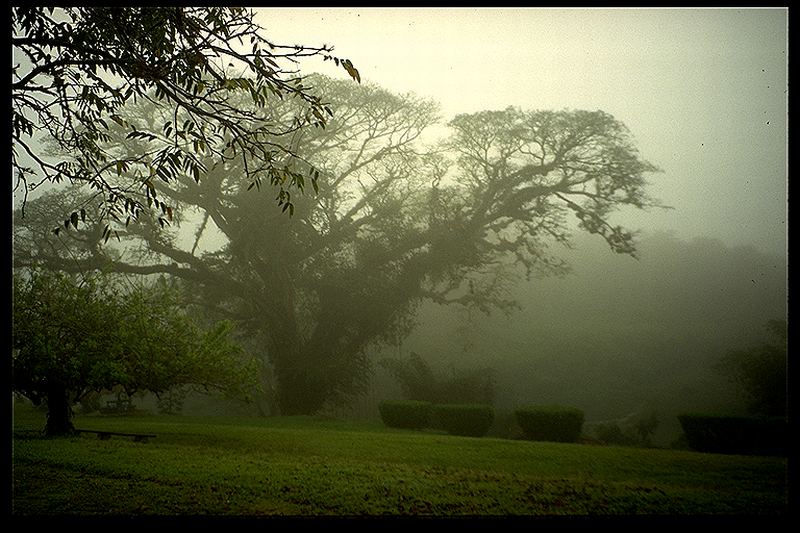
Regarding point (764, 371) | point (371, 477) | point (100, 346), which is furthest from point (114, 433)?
point (764, 371)

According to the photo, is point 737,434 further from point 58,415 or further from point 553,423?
point 58,415

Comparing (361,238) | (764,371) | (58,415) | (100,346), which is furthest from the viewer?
(361,238)

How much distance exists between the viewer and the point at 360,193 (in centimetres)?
1240

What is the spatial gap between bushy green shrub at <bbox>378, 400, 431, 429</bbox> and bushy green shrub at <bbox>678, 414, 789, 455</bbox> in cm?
426

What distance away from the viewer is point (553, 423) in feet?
30.5

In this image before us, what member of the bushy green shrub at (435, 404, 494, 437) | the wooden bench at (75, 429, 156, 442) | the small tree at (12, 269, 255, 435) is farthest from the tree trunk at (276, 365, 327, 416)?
the small tree at (12, 269, 255, 435)

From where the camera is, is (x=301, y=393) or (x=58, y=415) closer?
(x=58, y=415)

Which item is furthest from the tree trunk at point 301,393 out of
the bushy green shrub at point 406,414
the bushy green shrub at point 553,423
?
the bushy green shrub at point 553,423

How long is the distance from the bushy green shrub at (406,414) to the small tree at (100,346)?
10.3ft

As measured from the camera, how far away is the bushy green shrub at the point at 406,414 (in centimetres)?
997

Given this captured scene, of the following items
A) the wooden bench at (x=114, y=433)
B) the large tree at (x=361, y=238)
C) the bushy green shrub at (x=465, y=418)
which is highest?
the large tree at (x=361, y=238)

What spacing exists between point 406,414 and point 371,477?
4.04m

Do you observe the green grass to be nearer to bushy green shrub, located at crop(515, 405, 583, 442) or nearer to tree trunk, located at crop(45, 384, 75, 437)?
tree trunk, located at crop(45, 384, 75, 437)

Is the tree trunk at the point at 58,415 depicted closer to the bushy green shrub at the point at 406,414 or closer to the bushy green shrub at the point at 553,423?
the bushy green shrub at the point at 406,414
